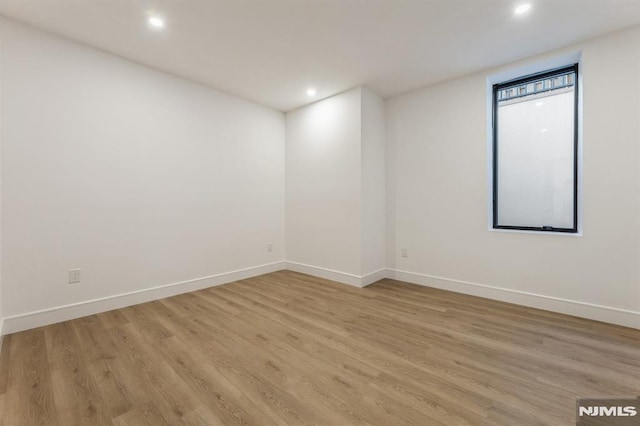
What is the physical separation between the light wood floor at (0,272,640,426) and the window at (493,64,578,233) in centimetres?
105

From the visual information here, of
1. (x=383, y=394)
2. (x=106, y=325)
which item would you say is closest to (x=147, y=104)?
(x=106, y=325)

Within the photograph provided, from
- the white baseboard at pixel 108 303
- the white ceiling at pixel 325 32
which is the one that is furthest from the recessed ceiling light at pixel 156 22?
the white baseboard at pixel 108 303

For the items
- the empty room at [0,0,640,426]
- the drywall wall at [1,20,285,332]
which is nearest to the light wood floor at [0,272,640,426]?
the empty room at [0,0,640,426]

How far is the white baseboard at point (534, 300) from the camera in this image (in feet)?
7.93

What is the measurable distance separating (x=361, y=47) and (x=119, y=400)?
339cm

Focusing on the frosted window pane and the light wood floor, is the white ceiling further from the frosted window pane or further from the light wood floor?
the light wood floor

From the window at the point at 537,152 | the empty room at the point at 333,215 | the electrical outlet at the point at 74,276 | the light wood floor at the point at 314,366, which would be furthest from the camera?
the window at the point at 537,152

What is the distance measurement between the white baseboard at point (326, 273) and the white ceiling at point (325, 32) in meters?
2.63

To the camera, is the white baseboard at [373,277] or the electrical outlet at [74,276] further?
the white baseboard at [373,277]

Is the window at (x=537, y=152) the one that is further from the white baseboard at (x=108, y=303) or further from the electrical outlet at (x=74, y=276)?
the electrical outlet at (x=74, y=276)

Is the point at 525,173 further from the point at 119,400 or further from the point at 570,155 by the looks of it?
the point at 119,400

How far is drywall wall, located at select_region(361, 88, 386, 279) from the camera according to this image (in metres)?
3.63

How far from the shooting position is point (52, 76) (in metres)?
2.48

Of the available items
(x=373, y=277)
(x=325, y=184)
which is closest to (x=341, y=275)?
(x=373, y=277)
